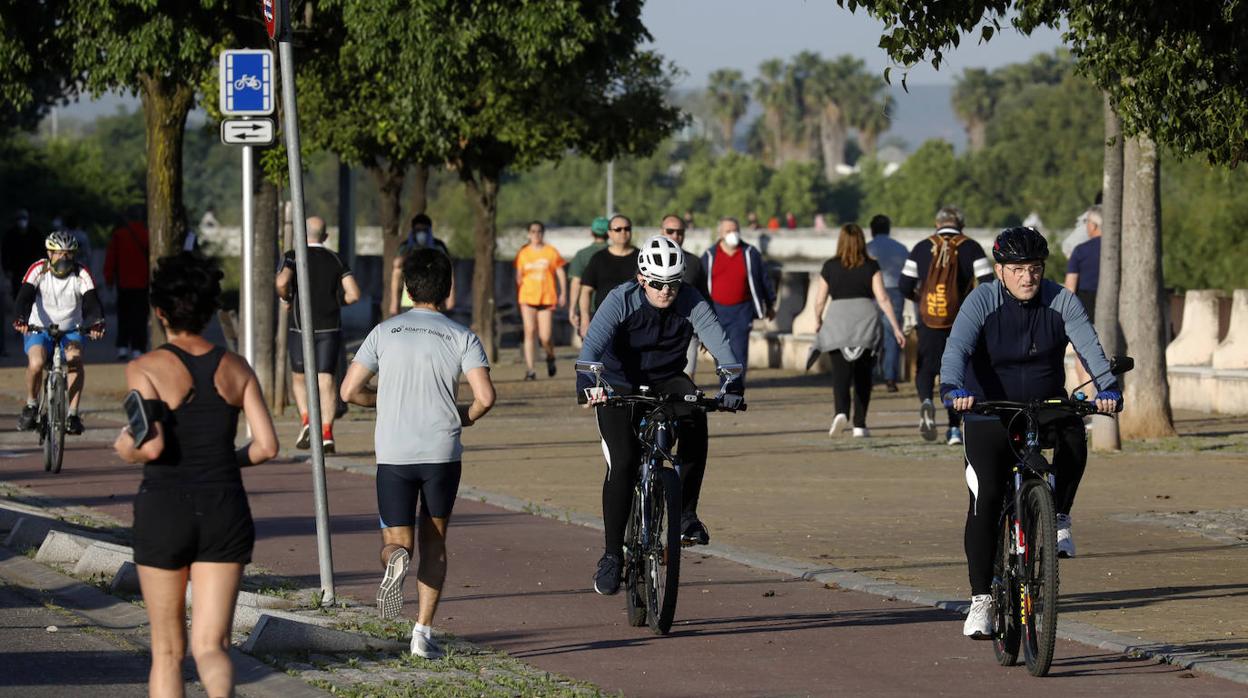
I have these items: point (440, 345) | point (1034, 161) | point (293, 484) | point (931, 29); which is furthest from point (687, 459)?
point (1034, 161)

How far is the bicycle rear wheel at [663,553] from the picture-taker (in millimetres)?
8688

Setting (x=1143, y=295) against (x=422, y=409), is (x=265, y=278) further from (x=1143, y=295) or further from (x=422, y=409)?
(x=422, y=409)

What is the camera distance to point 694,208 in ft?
457

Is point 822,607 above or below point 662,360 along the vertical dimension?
below

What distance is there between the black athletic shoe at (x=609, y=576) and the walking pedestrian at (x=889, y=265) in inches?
468

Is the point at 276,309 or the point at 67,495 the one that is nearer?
the point at 67,495

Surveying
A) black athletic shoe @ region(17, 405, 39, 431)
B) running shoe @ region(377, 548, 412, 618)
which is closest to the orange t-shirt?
black athletic shoe @ region(17, 405, 39, 431)

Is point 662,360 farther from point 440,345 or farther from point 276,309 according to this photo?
point 276,309

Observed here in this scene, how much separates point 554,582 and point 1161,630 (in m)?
2.85

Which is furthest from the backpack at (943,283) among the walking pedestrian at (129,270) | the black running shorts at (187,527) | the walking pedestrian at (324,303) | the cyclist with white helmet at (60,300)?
the walking pedestrian at (129,270)

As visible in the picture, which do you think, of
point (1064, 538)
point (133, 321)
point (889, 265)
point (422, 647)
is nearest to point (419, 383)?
point (422, 647)

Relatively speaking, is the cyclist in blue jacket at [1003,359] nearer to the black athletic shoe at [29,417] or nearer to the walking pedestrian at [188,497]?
the walking pedestrian at [188,497]

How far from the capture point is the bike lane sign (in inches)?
456

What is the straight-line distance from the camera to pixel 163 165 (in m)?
21.2
